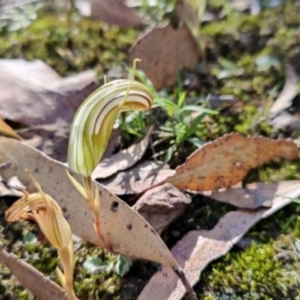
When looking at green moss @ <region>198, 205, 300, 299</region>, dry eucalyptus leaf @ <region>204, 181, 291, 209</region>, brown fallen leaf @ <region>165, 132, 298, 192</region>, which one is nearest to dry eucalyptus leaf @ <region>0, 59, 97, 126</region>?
brown fallen leaf @ <region>165, 132, 298, 192</region>

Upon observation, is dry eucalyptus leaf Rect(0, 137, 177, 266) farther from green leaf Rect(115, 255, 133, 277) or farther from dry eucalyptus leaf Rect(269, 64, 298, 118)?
dry eucalyptus leaf Rect(269, 64, 298, 118)

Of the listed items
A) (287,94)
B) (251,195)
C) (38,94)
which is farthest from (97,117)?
(287,94)

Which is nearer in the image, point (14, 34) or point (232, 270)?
point (232, 270)

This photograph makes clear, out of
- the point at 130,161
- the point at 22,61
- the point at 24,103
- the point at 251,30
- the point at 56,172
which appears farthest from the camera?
the point at 251,30

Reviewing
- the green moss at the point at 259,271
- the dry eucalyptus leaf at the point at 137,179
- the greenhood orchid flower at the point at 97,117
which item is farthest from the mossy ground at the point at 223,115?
the greenhood orchid flower at the point at 97,117

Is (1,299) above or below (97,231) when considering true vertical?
below

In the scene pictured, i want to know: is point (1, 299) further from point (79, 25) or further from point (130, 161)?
point (79, 25)

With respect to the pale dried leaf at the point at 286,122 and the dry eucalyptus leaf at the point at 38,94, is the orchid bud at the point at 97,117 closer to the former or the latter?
the dry eucalyptus leaf at the point at 38,94

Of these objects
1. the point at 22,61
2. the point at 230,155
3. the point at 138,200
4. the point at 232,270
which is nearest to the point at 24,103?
the point at 22,61
